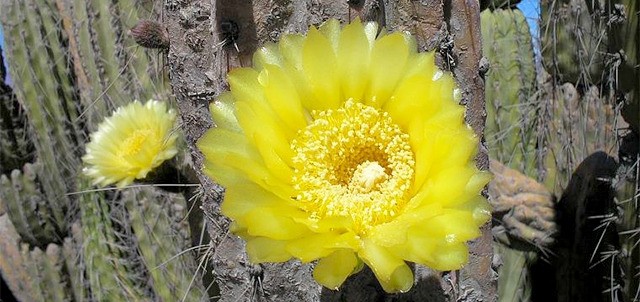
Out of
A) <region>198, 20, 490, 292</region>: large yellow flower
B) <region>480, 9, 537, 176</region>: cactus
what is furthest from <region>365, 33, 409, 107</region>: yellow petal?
<region>480, 9, 537, 176</region>: cactus

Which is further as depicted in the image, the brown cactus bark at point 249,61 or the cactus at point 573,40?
the cactus at point 573,40

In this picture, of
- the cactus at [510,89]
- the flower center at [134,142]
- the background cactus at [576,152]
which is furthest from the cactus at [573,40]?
the flower center at [134,142]

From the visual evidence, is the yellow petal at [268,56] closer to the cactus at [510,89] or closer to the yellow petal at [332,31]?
the yellow petal at [332,31]

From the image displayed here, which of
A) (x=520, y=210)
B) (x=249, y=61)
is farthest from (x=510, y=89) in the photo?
(x=249, y=61)

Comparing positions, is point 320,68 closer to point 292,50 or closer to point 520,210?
point 292,50

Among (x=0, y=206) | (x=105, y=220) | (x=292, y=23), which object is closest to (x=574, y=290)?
(x=292, y=23)

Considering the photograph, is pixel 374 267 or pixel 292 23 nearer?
pixel 374 267

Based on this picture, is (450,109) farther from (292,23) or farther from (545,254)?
(545,254)
